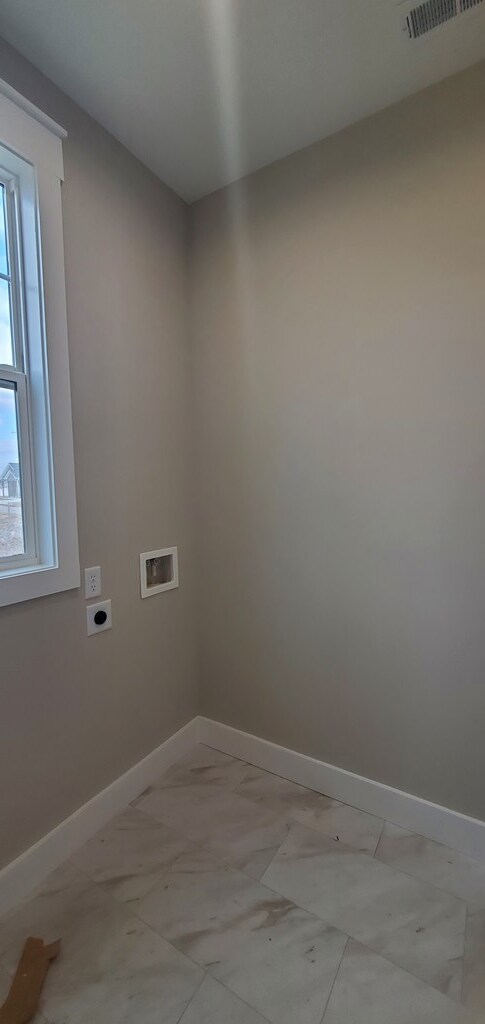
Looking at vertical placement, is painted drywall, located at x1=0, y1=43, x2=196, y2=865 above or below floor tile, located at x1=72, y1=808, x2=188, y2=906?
above

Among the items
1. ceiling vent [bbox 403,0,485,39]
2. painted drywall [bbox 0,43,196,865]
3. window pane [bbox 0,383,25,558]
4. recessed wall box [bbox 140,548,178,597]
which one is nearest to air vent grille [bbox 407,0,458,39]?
ceiling vent [bbox 403,0,485,39]

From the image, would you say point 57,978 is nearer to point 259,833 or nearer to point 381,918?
point 259,833

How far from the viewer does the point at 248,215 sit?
186cm

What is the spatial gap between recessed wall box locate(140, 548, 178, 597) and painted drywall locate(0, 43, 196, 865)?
46 millimetres

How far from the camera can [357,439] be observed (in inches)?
65.4

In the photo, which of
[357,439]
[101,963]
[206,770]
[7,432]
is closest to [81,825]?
[101,963]

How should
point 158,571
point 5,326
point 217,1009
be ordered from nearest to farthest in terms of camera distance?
point 217,1009, point 5,326, point 158,571

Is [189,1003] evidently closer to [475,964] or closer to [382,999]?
[382,999]

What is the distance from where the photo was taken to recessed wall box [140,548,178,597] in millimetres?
1863

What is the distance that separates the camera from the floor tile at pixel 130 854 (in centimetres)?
142

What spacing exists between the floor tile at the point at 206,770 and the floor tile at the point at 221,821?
4 centimetres

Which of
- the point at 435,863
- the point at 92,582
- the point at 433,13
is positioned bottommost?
the point at 435,863

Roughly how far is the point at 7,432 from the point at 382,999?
195 cm

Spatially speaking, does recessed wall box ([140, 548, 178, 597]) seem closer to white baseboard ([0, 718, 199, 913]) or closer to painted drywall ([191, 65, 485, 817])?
painted drywall ([191, 65, 485, 817])
